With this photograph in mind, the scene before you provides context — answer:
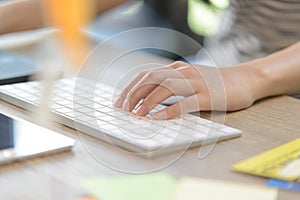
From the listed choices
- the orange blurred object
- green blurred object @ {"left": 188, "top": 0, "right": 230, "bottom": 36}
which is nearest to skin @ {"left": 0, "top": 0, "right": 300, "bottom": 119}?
the orange blurred object

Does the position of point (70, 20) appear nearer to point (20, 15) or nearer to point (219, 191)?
point (219, 191)

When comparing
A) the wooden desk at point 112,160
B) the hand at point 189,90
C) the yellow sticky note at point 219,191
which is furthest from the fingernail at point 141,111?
the yellow sticky note at point 219,191

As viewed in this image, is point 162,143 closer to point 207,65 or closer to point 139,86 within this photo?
point 139,86

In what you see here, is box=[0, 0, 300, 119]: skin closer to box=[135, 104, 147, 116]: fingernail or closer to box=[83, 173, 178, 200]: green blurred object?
A: box=[135, 104, 147, 116]: fingernail

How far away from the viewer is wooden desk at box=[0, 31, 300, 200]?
2.21ft

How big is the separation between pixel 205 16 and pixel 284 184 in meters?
1.50

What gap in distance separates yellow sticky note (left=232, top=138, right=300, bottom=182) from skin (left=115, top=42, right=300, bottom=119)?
18 centimetres

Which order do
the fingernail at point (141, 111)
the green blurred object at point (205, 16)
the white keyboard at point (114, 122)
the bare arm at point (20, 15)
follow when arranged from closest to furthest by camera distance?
1. the white keyboard at point (114, 122)
2. the fingernail at point (141, 111)
3. the bare arm at point (20, 15)
4. the green blurred object at point (205, 16)

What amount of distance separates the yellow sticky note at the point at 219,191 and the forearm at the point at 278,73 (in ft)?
1.24

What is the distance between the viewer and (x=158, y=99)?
3.09ft

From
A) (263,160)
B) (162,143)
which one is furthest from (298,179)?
(162,143)

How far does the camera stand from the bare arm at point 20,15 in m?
1.40

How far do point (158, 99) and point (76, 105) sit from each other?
13 cm

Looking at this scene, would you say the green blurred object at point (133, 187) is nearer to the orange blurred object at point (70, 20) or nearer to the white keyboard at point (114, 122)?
the white keyboard at point (114, 122)
